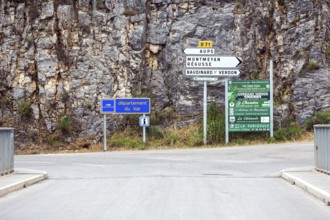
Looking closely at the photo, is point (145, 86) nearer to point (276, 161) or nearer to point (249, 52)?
point (249, 52)

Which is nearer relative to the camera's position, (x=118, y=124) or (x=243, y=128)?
(x=243, y=128)

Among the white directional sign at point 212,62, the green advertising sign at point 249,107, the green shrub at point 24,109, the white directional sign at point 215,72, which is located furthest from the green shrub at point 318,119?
the green shrub at point 24,109

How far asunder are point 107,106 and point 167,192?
15.4 metres

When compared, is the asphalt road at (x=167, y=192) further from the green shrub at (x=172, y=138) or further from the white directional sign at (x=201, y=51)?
the white directional sign at (x=201, y=51)

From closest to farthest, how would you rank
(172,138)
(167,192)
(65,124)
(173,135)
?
(167,192), (172,138), (173,135), (65,124)

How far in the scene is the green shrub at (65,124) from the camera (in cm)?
2802

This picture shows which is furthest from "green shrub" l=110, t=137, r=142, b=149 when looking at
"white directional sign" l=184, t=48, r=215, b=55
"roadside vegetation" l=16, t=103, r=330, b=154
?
"white directional sign" l=184, t=48, r=215, b=55

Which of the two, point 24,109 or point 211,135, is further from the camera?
point 24,109

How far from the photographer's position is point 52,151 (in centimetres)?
2734

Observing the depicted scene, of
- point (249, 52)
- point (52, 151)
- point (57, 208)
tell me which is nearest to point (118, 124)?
point (52, 151)

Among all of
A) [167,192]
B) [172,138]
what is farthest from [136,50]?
[167,192]

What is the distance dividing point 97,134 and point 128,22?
648cm

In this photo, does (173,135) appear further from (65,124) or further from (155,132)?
(65,124)

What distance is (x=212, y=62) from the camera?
26.5 m
